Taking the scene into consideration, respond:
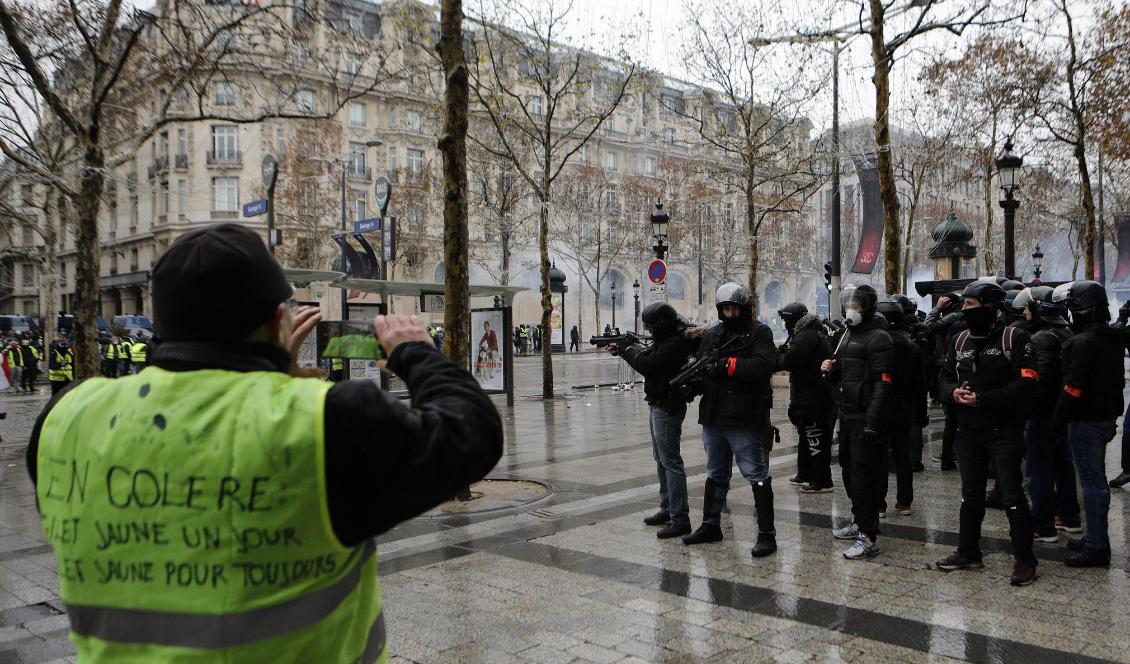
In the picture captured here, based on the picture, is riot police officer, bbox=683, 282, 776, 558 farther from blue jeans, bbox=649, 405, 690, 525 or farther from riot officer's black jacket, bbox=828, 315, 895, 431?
riot officer's black jacket, bbox=828, 315, 895, 431

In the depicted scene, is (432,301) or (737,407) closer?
(737,407)

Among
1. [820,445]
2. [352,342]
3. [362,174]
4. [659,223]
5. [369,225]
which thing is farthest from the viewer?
[362,174]

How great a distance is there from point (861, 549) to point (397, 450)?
16.6ft

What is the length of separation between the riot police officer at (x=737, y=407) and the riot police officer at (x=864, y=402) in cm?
59

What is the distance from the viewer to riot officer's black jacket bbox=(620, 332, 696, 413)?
6.64 metres

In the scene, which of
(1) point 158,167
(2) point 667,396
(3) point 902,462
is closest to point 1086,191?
(3) point 902,462

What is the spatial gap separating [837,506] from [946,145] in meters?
21.6

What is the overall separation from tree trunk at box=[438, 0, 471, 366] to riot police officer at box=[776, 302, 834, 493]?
3019 mm

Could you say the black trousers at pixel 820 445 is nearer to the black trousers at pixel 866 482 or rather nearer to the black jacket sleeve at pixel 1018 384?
the black trousers at pixel 866 482

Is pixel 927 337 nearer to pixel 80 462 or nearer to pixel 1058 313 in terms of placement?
pixel 1058 313

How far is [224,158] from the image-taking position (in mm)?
52500

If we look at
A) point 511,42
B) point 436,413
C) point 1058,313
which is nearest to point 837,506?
point 1058,313

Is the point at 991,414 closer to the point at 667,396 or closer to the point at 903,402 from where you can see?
the point at 903,402

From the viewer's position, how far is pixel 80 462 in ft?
5.28
